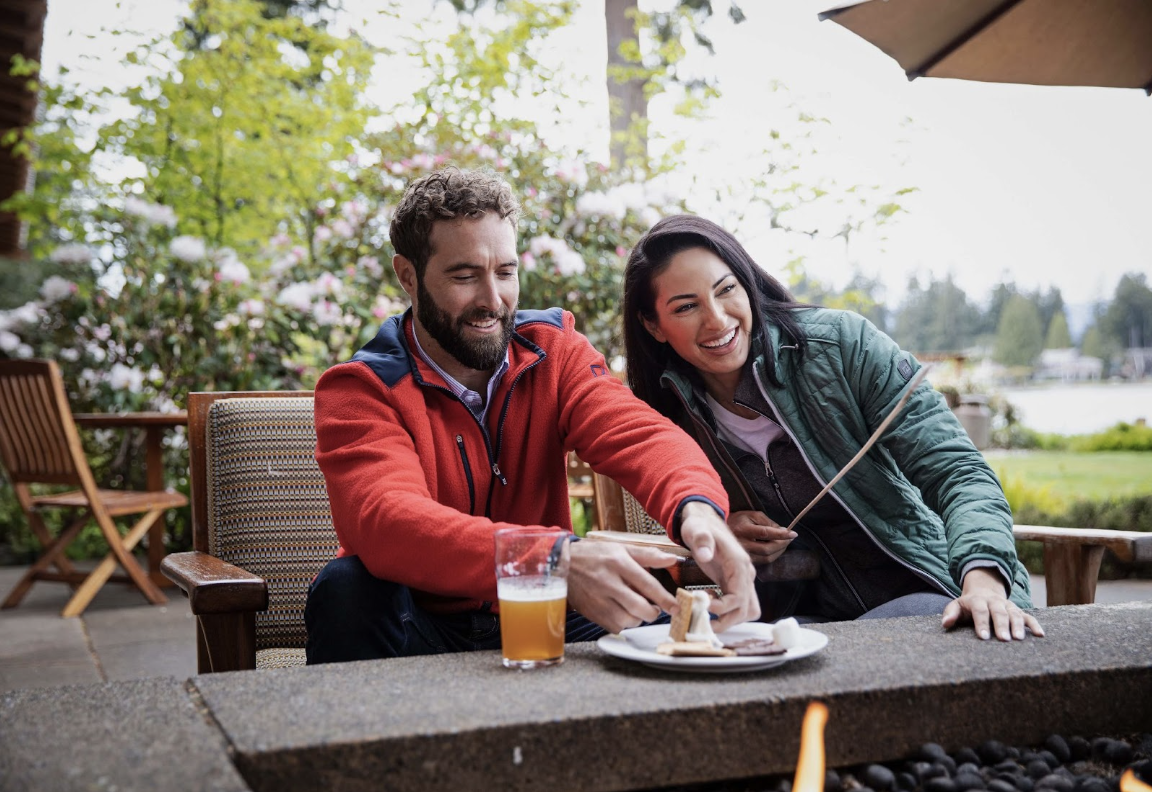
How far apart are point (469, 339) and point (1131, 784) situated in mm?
1336

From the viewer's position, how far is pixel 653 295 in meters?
2.36

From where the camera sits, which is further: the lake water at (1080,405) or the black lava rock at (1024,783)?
the lake water at (1080,405)

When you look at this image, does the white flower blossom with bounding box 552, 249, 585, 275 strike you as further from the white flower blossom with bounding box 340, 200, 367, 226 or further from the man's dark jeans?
the man's dark jeans

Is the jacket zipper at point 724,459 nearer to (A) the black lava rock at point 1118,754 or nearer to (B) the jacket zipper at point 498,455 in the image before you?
(B) the jacket zipper at point 498,455

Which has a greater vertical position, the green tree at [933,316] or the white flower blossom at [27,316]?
the white flower blossom at [27,316]

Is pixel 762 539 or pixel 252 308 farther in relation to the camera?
pixel 252 308

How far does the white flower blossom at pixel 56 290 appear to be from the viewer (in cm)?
613

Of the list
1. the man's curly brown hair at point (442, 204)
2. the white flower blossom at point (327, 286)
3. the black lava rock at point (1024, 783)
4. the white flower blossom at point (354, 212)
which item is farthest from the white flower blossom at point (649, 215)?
the black lava rock at point (1024, 783)

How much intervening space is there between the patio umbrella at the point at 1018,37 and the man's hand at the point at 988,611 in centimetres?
149

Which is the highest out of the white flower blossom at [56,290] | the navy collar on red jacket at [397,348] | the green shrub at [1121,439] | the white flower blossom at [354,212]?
the white flower blossom at [354,212]

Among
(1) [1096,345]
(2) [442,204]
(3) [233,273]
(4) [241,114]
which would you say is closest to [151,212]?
(3) [233,273]

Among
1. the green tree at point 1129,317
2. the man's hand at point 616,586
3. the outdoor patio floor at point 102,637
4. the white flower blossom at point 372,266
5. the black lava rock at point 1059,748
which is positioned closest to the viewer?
the black lava rock at point 1059,748

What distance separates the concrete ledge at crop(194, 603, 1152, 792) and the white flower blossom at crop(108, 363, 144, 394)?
5139mm

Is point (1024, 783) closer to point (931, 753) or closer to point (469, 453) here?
point (931, 753)
